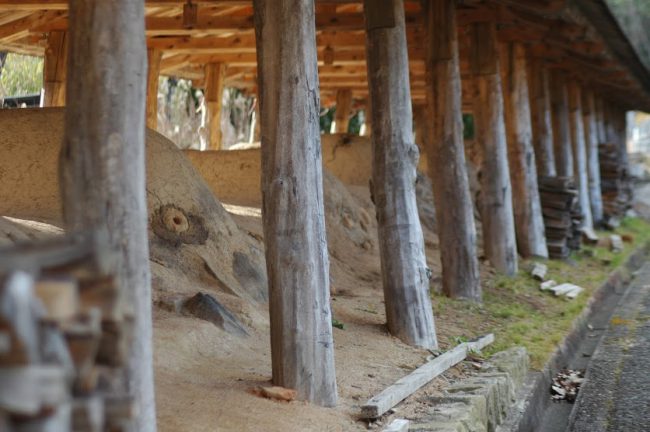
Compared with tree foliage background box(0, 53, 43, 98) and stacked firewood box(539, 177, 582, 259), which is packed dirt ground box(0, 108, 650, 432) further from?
tree foliage background box(0, 53, 43, 98)

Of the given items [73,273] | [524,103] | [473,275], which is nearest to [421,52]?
[524,103]

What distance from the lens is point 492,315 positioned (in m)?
10.8

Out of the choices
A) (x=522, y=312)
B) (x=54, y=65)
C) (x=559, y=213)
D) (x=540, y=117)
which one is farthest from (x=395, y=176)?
(x=540, y=117)

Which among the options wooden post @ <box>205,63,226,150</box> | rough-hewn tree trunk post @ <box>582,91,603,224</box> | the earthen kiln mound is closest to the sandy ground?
the earthen kiln mound

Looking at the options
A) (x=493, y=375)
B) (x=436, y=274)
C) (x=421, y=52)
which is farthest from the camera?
(x=421, y=52)

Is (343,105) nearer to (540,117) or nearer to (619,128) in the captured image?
(540,117)

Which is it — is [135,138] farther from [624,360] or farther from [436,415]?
[624,360]

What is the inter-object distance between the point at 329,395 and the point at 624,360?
494cm

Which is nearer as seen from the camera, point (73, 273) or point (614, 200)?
point (73, 273)

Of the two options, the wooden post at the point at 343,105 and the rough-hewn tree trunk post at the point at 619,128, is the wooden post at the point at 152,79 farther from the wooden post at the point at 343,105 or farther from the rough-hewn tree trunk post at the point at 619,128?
the rough-hewn tree trunk post at the point at 619,128

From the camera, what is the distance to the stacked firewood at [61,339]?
2.21 meters

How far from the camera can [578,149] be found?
2253 cm

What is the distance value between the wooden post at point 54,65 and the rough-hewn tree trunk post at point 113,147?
1069 cm

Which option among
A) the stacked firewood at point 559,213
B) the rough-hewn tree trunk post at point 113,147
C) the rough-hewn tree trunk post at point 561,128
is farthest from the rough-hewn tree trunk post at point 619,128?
the rough-hewn tree trunk post at point 113,147
